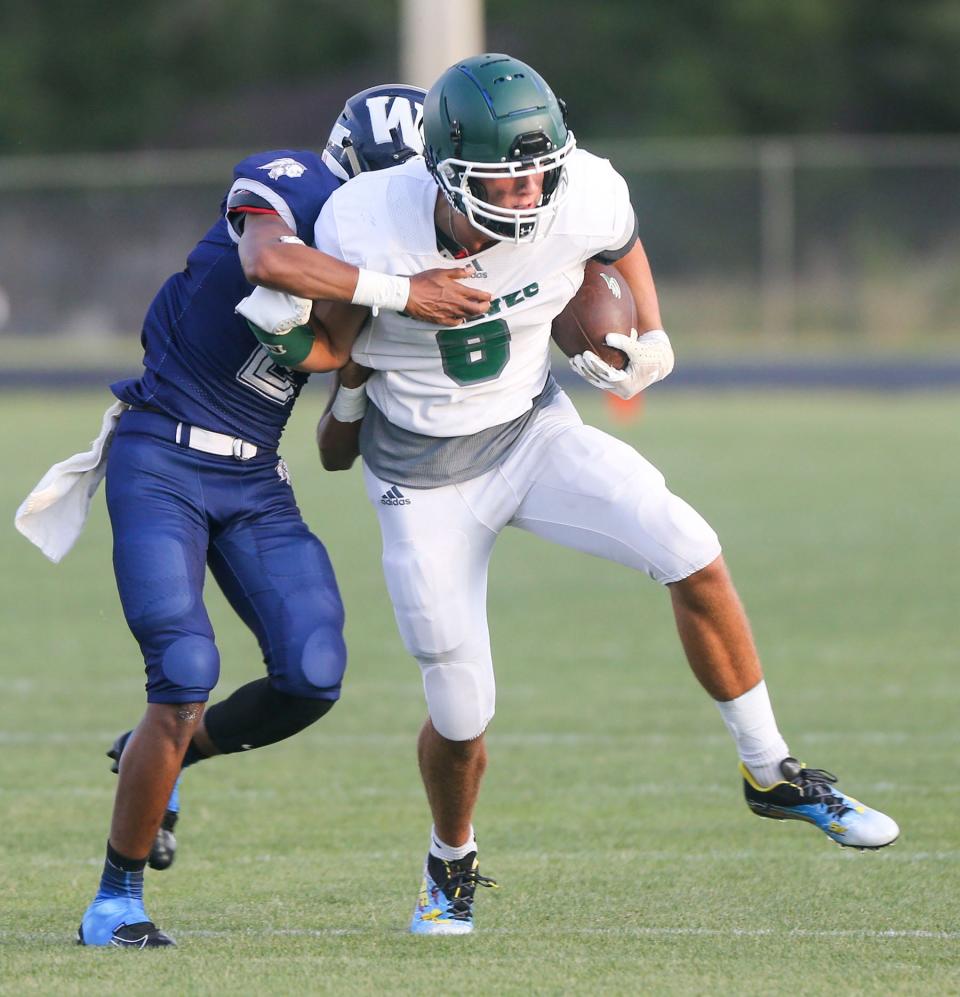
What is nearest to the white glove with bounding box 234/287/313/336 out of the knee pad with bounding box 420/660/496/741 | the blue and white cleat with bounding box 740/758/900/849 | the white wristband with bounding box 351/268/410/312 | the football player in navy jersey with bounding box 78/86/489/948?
the football player in navy jersey with bounding box 78/86/489/948

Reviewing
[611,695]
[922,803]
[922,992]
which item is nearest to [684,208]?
[611,695]

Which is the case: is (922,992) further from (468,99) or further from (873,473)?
(873,473)

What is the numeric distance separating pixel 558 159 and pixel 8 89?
25.9 metres

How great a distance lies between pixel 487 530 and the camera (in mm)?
4488

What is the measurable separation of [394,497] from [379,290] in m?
0.56

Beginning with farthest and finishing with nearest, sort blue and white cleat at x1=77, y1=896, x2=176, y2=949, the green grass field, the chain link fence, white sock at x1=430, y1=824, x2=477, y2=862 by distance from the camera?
the chain link fence, white sock at x1=430, y1=824, x2=477, y2=862, blue and white cleat at x1=77, y1=896, x2=176, y2=949, the green grass field

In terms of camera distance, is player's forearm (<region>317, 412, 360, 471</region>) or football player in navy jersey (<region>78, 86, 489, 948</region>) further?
player's forearm (<region>317, 412, 360, 471</region>)

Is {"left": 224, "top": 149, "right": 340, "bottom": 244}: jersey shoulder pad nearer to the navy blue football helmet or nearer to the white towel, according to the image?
the navy blue football helmet

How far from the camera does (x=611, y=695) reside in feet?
24.6

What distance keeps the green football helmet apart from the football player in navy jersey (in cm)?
17

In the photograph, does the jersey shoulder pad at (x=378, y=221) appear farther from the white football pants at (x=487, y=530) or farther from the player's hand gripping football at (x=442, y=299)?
the white football pants at (x=487, y=530)

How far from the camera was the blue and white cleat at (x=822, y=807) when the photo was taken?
4.31m

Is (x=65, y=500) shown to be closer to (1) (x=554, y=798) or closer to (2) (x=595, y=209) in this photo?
(2) (x=595, y=209)

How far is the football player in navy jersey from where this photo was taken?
167 inches
